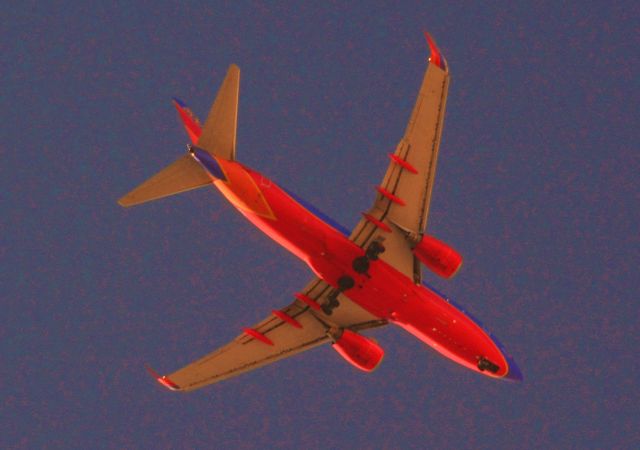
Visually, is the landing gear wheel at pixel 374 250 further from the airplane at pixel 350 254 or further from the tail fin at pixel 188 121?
the tail fin at pixel 188 121

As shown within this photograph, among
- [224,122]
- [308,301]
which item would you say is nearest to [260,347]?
[308,301]

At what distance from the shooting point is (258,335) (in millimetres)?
47969

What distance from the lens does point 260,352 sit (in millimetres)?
48469

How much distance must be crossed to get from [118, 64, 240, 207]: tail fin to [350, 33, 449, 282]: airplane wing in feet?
23.2

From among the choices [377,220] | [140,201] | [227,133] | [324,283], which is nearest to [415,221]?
[377,220]

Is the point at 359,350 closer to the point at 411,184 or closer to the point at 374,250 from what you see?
the point at 374,250

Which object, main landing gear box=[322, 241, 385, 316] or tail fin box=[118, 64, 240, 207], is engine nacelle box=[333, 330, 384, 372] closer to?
main landing gear box=[322, 241, 385, 316]

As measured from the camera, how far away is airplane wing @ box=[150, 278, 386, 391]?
4806 cm

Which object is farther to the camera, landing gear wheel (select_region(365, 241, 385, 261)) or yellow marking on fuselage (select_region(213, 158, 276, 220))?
landing gear wheel (select_region(365, 241, 385, 261))

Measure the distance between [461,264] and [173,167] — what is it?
45.5ft

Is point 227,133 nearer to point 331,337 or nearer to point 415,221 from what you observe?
point 415,221

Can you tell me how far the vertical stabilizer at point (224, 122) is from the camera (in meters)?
38.9

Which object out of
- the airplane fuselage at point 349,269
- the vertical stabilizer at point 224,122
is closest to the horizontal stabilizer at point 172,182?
the airplane fuselage at point 349,269

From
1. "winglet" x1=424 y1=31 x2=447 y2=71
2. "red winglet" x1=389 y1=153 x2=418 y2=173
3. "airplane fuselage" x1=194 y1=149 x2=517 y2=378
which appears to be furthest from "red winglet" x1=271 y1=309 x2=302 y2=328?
"winglet" x1=424 y1=31 x2=447 y2=71
